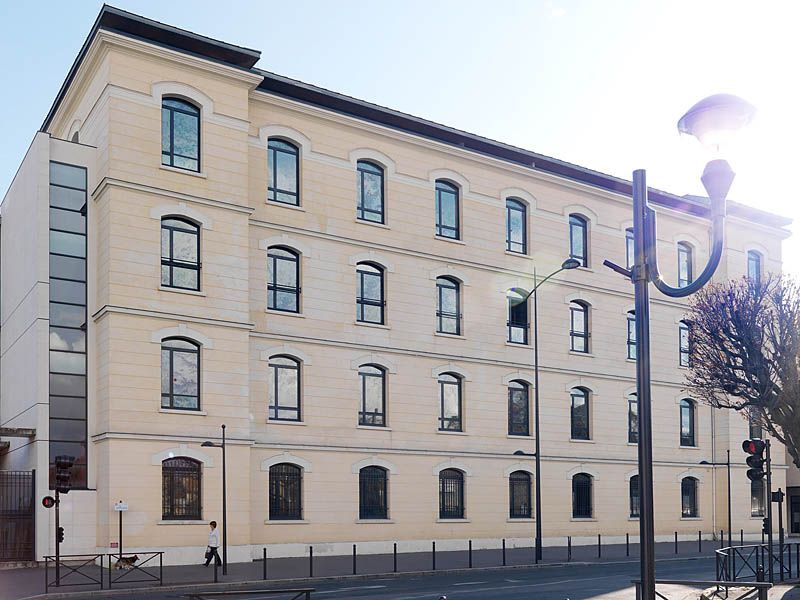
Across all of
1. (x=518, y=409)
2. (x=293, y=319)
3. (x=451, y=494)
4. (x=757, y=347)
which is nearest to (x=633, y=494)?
(x=518, y=409)

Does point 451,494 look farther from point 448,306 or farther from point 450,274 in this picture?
point 450,274

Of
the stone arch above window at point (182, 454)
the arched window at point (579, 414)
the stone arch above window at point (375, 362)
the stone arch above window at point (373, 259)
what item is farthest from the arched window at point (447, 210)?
the stone arch above window at point (182, 454)

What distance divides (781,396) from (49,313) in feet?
71.2

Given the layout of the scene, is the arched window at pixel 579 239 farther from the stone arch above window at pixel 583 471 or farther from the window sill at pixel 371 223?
the window sill at pixel 371 223

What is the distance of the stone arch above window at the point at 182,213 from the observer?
30188 millimetres

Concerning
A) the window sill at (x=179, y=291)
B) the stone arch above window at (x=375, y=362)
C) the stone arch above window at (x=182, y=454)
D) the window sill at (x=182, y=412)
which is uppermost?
the window sill at (x=179, y=291)

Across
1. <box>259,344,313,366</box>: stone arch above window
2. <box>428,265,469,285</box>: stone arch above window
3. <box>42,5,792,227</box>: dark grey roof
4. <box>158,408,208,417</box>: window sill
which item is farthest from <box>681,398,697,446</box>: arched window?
<box>158,408,208,417</box>: window sill

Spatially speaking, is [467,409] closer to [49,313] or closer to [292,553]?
[292,553]

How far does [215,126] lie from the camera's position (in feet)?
104

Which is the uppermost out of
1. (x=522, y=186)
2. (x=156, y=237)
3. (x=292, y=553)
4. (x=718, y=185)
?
(x=522, y=186)

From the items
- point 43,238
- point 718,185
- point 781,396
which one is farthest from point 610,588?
point 43,238

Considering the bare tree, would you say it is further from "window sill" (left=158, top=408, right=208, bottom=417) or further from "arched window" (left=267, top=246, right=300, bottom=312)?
"window sill" (left=158, top=408, right=208, bottom=417)

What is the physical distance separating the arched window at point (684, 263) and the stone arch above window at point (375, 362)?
60.8ft

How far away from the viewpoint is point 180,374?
30.3 metres
